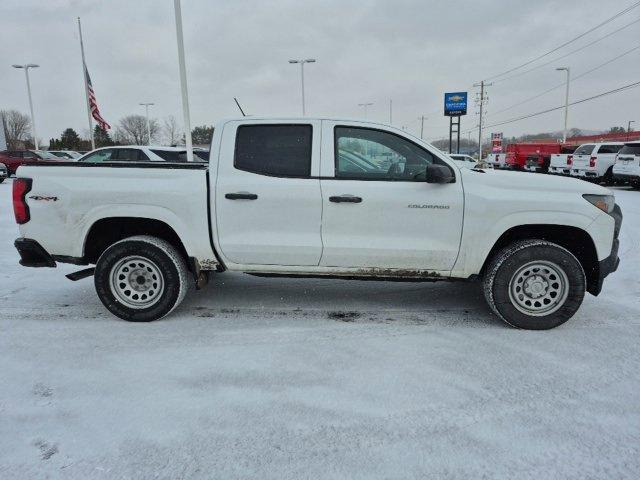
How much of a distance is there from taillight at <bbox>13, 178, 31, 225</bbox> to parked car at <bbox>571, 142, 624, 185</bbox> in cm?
1991

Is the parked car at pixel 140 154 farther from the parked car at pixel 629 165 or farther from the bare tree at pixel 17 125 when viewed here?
the bare tree at pixel 17 125

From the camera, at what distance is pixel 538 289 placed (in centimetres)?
403

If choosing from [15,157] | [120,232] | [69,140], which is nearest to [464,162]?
[120,232]

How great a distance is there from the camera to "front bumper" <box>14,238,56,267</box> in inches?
167

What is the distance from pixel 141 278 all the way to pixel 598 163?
19968mm

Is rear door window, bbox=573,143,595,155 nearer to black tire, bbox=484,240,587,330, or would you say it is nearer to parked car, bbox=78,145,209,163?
parked car, bbox=78,145,209,163

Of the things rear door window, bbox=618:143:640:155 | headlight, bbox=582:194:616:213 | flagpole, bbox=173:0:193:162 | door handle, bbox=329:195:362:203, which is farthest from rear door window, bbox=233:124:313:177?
rear door window, bbox=618:143:640:155

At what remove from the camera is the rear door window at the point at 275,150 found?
412 centimetres

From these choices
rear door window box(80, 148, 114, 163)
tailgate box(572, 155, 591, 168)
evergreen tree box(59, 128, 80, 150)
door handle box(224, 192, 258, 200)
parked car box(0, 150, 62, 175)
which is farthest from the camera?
evergreen tree box(59, 128, 80, 150)

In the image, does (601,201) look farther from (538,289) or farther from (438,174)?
(438,174)

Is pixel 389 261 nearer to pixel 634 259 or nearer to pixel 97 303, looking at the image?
pixel 97 303

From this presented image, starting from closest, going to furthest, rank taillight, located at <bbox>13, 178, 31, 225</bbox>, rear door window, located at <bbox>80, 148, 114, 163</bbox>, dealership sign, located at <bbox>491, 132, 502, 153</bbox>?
1. taillight, located at <bbox>13, 178, 31, 225</bbox>
2. rear door window, located at <bbox>80, 148, 114, 163</bbox>
3. dealership sign, located at <bbox>491, 132, 502, 153</bbox>

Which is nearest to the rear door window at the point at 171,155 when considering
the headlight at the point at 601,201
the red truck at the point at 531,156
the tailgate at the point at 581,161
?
the headlight at the point at 601,201

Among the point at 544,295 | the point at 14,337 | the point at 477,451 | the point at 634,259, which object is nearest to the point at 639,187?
the point at 634,259
